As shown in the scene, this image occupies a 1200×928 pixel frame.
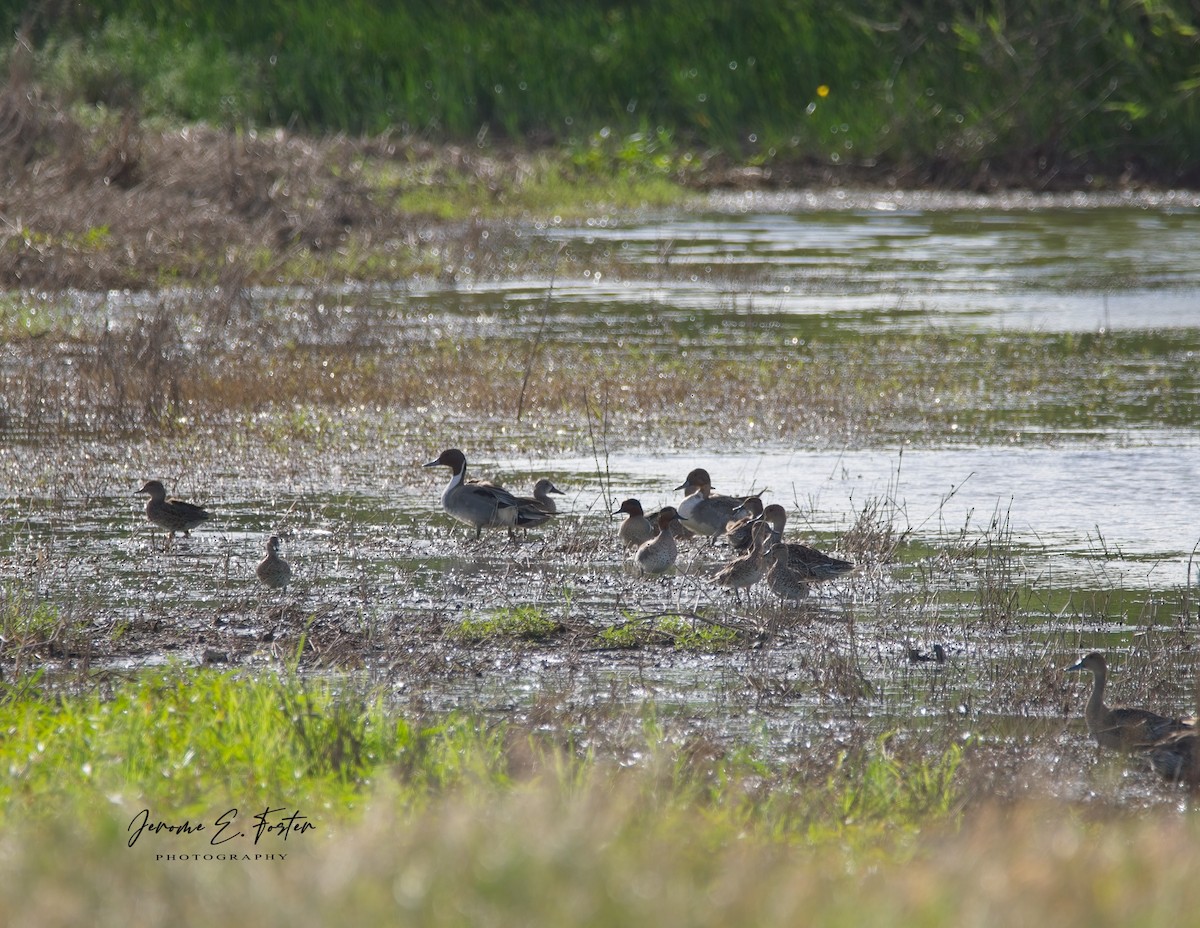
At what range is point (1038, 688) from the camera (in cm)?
717

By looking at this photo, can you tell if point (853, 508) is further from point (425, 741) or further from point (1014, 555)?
point (425, 741)

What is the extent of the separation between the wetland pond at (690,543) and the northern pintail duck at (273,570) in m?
0.17

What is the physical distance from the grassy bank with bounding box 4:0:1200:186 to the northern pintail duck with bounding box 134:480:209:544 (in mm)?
23230

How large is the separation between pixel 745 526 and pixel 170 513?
3.08 m

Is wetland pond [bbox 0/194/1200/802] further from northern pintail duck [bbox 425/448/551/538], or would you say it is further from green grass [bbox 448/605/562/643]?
northern pintail duck [bbox 425/448/551/538]

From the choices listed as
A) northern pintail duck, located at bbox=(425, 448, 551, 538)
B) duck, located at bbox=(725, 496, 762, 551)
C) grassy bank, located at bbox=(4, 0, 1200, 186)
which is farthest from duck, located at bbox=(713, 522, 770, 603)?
grassy bank, located at bbox=(4, 0, 1200, 186)

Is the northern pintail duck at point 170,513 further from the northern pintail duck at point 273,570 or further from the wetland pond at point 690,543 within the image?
the northern pintail duck at point 273,570

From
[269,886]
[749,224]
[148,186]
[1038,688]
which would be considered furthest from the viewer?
[749,224]

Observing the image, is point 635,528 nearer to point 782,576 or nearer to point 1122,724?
point 782,576

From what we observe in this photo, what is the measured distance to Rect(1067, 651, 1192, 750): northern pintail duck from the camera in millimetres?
6465

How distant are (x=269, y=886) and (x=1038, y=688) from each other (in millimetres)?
Result: 4159

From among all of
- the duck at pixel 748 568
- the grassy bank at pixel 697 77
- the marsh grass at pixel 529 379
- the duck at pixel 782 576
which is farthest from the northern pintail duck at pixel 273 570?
the grassy bank at pixel 697 77

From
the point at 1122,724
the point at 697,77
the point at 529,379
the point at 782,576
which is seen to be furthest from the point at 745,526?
the point at 697,77

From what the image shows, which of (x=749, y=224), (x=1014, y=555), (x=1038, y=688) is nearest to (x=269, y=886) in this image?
(x=1038, y=688)
